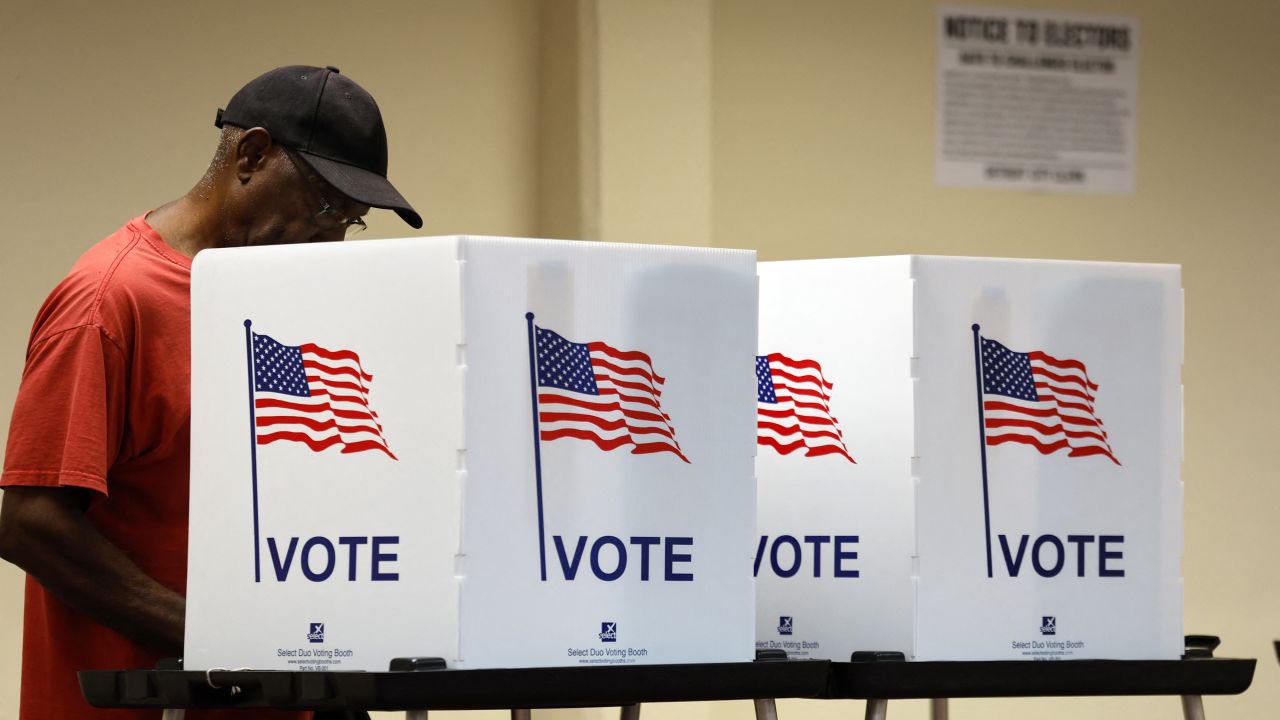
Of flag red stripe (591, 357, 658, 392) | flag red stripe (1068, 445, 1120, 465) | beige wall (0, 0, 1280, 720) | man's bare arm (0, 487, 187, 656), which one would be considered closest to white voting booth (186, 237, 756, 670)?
flag red stripe (591, 357, 658, 392)

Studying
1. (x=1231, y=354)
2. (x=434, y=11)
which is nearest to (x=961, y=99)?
(x=1231, y=354)

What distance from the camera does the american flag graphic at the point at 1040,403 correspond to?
5.18 ft

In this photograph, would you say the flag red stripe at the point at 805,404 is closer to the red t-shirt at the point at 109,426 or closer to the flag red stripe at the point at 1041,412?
the flag red stripe at the point at 1041,412

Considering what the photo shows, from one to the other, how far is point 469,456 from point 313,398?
164 millimetres

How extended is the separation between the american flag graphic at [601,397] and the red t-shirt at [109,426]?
0.50 m

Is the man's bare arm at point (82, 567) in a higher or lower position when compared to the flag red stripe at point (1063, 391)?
lower

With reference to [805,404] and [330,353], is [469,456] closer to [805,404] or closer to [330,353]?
[330,353]

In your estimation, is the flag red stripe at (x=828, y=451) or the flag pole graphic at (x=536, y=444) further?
the flag red stripe at (x=828, y=451)

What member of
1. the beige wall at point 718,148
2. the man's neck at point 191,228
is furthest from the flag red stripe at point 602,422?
the beige wall at point 718,148

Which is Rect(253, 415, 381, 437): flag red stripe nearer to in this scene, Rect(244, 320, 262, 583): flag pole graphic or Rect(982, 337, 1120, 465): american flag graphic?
Rect(244, 320, 262, 583): flag pole graphic

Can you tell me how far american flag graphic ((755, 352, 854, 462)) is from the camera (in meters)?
A: 1.67

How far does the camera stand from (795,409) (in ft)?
5.56

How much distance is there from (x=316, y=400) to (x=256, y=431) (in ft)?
0.24

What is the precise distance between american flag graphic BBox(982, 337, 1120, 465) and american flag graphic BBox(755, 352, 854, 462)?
0.18m
